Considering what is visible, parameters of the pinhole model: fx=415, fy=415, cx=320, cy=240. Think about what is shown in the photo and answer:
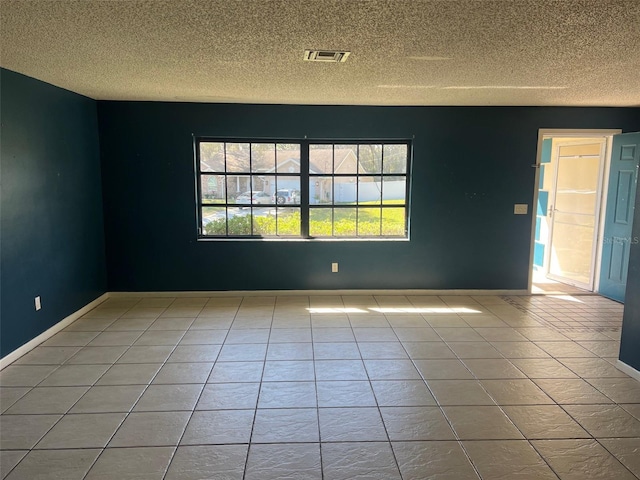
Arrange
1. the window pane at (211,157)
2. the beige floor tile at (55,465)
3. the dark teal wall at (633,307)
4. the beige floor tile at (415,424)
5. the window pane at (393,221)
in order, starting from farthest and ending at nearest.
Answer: the window pane at (393,221) → the window pane at (211,157) → the dark teal wall at (633,307) → the beige floor tile at (415,424) → the beige floor tile at (55,465)

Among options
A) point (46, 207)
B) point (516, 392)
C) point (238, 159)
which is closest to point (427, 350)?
point (516, 392)

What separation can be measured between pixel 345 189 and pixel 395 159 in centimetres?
67

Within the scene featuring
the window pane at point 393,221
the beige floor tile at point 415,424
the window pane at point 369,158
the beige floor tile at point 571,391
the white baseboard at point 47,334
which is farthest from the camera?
the window pane at point 393,221

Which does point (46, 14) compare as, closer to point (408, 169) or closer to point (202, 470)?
point (202, 470)

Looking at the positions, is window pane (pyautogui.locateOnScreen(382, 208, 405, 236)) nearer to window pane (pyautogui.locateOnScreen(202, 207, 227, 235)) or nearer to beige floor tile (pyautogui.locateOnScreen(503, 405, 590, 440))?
window pane (pyautogui.locateOnScreen(202, 207, 227, 235))

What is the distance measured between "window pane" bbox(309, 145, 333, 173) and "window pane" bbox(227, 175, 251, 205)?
0.75m

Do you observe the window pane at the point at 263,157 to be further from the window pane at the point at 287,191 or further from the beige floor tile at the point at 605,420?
the beige floor tile at the point at 605,420

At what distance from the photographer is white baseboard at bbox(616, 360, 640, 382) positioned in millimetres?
2859

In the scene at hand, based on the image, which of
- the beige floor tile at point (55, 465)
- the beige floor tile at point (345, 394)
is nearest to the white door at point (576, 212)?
the beige floor tile at point (345, 394)

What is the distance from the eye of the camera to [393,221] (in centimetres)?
490

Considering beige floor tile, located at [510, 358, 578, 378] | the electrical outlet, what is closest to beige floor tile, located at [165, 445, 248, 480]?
beige floor tile, located at [510, 358, 578, 378]

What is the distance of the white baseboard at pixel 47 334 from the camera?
304cm

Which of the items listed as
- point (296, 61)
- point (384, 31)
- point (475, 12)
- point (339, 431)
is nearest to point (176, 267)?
point (296, 61)

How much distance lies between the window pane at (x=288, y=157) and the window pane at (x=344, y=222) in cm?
69
